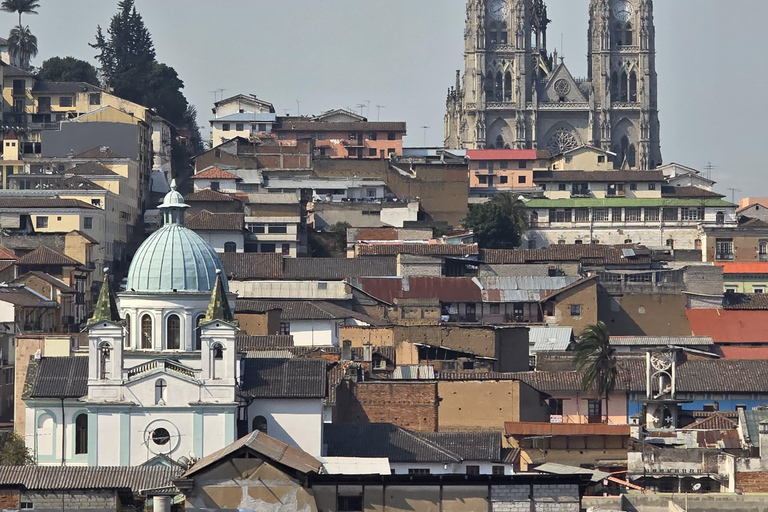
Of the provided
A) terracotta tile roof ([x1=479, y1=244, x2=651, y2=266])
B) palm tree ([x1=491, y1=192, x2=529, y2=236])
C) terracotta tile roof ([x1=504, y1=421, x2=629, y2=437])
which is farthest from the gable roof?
palm tree ([x1=491, y1=192, x2=529, y2=236])

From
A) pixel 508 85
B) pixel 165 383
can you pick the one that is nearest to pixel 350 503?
pixel 165 383

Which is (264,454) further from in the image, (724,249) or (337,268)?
(724,249)

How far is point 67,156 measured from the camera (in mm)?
104500

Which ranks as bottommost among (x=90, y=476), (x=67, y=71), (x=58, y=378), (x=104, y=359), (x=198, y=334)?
(x=90, y=476)

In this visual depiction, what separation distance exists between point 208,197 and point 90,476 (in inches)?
2010

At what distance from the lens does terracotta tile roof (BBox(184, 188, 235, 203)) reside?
95.3m

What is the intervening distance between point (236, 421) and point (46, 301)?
2739 centimetres

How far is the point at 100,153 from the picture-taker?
10200 centimetres

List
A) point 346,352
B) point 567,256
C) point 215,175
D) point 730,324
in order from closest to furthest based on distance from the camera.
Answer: point 346,352
point 730,324
point 567,256
point 215,175

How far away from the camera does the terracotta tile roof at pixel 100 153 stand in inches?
4003

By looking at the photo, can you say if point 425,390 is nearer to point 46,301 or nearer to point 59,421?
point 59,421

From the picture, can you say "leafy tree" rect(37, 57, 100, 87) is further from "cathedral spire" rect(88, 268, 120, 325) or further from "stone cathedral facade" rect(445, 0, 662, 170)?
"cathedral spire" rect(88, 268, 120, 325)

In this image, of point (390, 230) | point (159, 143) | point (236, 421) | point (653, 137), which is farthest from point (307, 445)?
point (653, 137)

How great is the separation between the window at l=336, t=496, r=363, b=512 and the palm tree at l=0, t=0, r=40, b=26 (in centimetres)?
9154
